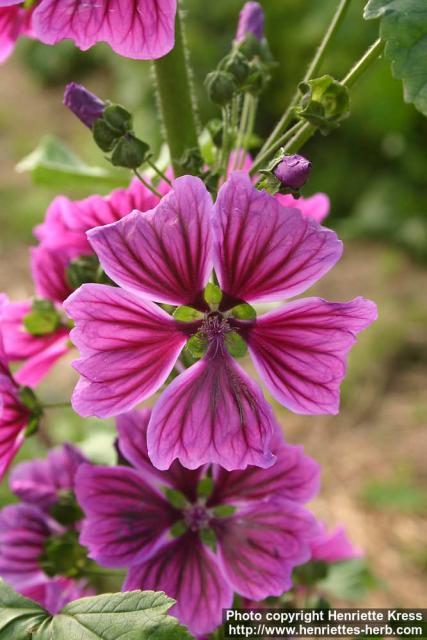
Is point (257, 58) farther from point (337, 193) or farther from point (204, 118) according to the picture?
point (204, 118)

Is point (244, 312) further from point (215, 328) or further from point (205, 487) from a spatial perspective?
point (205, 487)

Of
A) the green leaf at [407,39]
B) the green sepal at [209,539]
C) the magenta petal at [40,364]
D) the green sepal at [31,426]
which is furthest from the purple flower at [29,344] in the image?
the green leaf at [407,39]

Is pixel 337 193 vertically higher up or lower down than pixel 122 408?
higher up

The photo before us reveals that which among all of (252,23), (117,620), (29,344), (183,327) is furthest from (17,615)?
(252,23)

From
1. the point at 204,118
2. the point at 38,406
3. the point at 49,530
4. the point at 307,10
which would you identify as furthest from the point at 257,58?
the point at 307,10

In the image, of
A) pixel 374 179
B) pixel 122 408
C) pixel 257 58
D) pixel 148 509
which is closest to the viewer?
pixel 122 408
